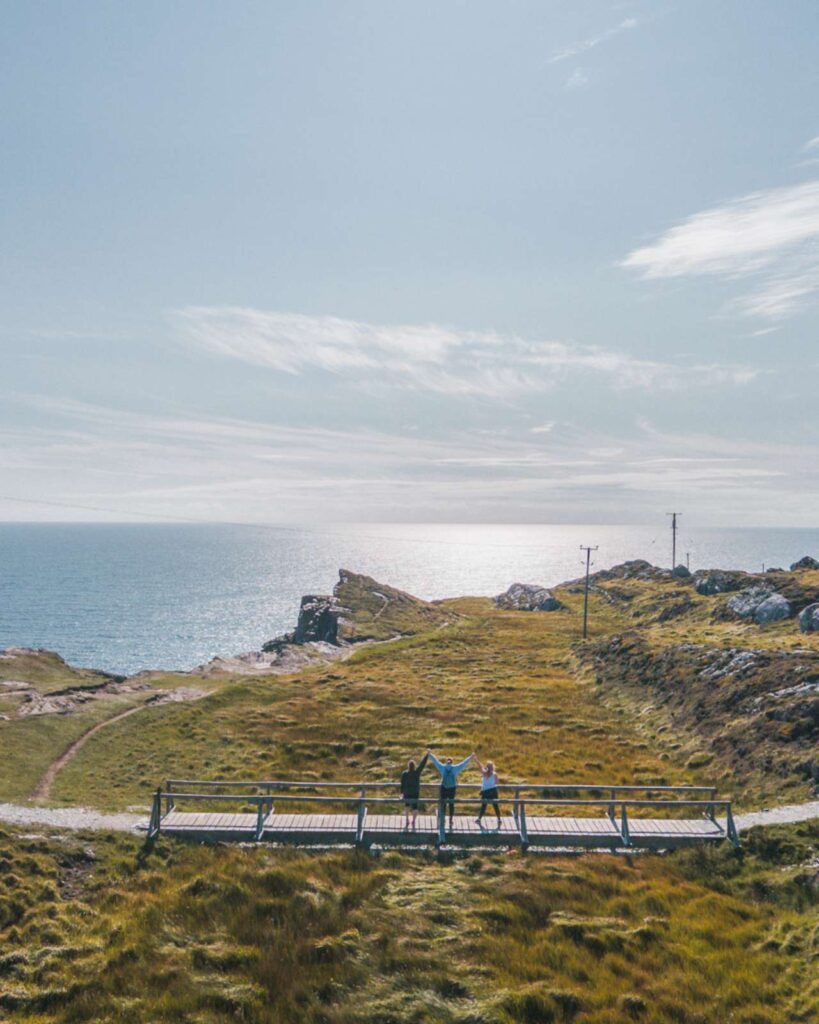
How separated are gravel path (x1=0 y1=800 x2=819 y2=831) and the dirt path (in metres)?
2.74

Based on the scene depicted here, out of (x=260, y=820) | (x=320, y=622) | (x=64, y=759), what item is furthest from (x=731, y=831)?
(x=320, y=622)

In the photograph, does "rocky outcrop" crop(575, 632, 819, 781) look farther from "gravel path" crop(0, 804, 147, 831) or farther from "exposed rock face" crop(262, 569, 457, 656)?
"exposed rock face" crop(262, 569, 457, 656)

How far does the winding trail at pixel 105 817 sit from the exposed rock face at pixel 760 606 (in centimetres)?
4109

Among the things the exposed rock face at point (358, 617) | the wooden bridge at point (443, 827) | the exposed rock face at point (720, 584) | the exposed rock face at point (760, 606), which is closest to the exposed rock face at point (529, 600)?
the exposed rock face at point (358, 617)

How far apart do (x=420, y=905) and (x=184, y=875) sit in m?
7.08

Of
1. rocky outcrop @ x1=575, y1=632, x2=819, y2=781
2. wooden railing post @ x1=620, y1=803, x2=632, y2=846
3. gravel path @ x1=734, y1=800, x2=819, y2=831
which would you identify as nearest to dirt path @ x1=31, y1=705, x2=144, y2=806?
wooden railing post @ x1=620, y1=803, x2=632, y2=846

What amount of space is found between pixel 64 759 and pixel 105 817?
1152cm

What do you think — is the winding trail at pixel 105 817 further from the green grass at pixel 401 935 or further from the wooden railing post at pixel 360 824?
the wooden railing post at pixel 360 824

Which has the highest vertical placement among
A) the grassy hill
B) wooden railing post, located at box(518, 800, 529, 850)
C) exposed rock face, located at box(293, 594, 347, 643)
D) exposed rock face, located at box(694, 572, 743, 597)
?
exposed rock face, located at box(694, 572, 743, 597)

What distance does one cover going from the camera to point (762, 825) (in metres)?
21.0

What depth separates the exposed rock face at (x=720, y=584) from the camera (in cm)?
9162

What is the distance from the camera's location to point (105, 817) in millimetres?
22750

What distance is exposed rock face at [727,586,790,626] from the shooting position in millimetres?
59094

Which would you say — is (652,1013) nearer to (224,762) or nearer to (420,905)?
(420,905)
